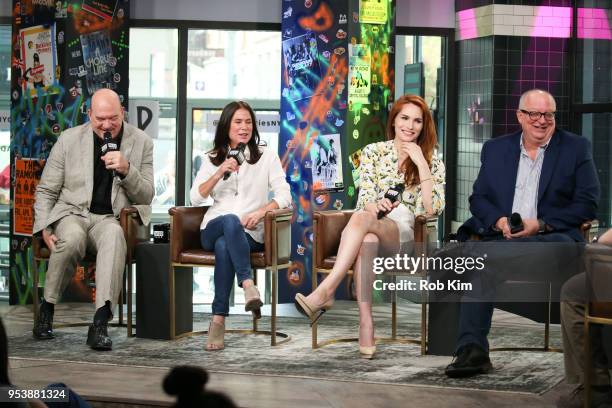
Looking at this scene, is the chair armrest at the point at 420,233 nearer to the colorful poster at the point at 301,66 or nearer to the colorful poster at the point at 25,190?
the colorful poster at the point at 301,66

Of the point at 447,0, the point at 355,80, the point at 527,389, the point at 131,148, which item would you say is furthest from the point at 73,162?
the point at 447,0

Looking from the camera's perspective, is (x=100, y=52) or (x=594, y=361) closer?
(x=594, y=361)

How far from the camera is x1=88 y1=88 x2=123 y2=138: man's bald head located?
5781mm

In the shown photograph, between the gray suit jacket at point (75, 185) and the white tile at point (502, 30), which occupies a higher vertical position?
the white tile at point (502, 30)

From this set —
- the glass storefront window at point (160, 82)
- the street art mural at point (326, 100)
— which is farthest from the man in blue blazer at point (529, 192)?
the glass storefront window at point (160, 82)

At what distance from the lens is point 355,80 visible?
7.34 meters

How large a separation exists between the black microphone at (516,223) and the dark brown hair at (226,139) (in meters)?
1.59

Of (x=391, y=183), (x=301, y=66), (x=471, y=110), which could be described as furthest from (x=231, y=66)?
(x=391, y=183)

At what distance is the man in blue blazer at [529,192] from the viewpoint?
4.75 m

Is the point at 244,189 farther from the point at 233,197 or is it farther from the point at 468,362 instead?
the point at 468,362

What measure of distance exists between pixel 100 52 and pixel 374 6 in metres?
2.00

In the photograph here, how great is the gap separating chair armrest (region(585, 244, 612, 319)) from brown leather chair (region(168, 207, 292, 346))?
1968mm

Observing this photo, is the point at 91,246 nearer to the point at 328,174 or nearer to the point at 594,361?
the point at 328,174

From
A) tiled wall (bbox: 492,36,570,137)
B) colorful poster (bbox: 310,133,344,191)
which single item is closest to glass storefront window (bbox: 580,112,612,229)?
tiled wall (bbox: 492,36,570,137)
